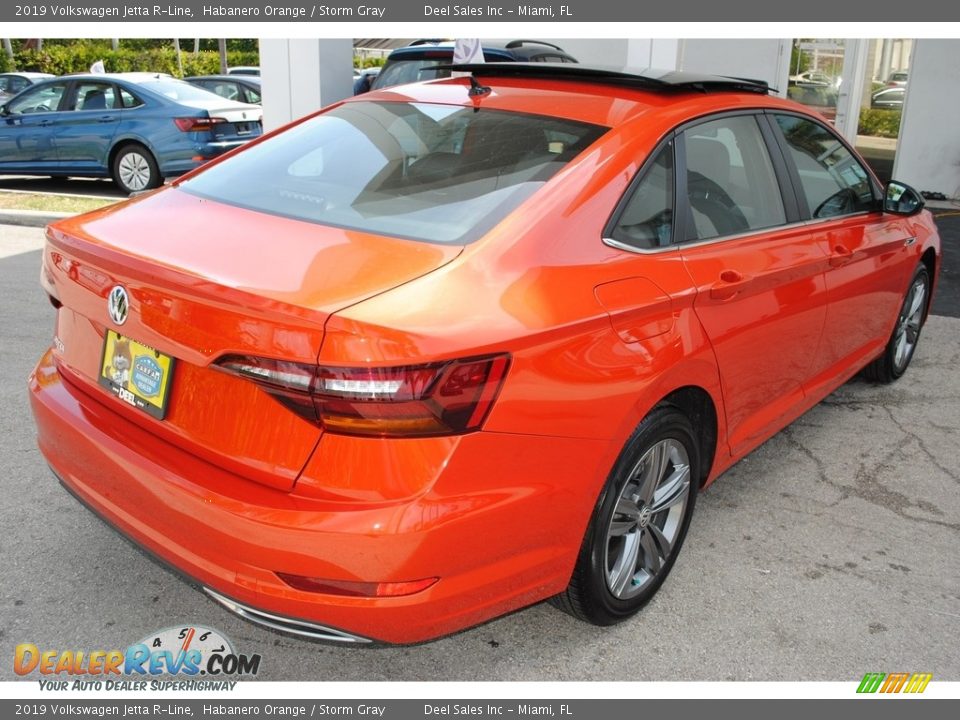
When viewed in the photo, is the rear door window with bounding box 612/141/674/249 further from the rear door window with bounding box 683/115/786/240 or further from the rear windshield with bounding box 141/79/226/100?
the rear windshield with bounding box 141/79/226/100

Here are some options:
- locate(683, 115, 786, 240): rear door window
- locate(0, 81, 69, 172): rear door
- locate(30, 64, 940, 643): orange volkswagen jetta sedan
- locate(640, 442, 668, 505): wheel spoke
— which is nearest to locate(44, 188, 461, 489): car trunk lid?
locate(30, 64, 940, 643): orange volkswagen jetta sedan

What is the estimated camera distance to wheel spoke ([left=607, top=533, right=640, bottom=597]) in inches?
114

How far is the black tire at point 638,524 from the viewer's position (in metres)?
2.70

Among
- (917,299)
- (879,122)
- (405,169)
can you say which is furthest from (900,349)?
(879,122)

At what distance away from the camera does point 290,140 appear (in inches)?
132

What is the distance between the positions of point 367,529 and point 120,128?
1075cm

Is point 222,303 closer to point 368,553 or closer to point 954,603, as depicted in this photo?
point 368,553

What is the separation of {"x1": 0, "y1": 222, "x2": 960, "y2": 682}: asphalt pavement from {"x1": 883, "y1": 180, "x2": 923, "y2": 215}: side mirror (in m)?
1.16

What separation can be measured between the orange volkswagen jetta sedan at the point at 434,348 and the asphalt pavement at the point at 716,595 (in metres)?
0.22

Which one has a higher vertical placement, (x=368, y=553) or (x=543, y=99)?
(x=543, y=99)

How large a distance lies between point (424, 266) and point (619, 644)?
1.38 meters

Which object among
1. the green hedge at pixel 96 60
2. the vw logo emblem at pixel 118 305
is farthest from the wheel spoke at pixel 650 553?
the green hedge at pixel 96 60

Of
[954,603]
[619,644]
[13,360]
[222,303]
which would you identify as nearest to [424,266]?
[222,303]

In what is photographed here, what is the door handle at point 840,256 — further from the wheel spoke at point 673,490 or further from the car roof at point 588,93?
the wheel spoke at point 673,490
